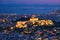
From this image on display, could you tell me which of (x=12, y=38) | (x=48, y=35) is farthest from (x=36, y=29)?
(x=12, y=38)

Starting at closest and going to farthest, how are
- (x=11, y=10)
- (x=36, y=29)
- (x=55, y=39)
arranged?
→ (x=55, y=39)
(x=36, y=29)
(x=11, y=10)

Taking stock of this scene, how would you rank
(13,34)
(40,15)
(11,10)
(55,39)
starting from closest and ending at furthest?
1. (55,39)
2. (13,34)
3. (11,10)
4. (40,15)

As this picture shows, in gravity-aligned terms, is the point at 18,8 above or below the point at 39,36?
above

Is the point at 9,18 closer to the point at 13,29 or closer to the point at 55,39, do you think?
the point at 13,29

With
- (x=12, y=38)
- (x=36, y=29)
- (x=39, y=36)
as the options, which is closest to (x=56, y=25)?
(x=36, y=29)

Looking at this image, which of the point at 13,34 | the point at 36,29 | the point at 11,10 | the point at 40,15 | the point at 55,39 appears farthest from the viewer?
the point at 40,15

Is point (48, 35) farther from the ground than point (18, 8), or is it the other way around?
point (18, 8)

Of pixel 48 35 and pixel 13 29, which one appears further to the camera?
pixel 13 29

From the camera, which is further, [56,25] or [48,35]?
[56,25]

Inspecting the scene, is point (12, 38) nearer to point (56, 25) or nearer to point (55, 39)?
point (55, 39)
